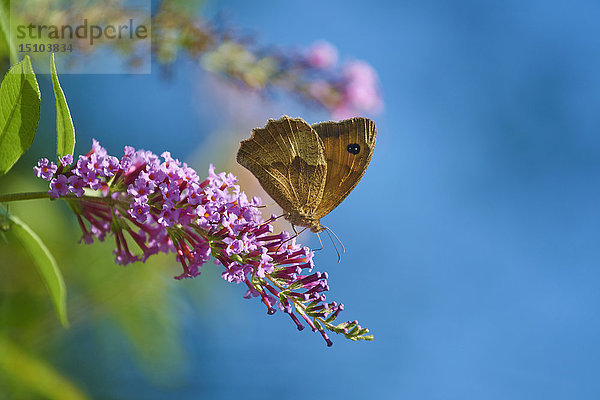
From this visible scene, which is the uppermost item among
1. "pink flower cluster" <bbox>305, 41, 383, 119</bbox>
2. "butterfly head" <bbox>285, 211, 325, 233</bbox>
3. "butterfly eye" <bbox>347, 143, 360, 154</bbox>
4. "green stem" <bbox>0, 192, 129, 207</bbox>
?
"pink flower cluster" <bbox>305, 41, 383, 119</bbox>

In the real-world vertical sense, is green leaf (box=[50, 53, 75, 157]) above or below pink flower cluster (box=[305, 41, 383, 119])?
below

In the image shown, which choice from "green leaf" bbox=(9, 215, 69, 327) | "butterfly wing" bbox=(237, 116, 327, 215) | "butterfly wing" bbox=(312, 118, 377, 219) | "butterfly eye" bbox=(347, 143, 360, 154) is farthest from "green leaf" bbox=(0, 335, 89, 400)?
"butterfly eye" bbox=(347, 143, 360, 154)

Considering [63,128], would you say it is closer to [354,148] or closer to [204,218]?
[204,218]

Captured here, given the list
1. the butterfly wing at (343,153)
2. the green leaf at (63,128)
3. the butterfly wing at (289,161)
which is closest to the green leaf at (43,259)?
the green leaf at (63,128)

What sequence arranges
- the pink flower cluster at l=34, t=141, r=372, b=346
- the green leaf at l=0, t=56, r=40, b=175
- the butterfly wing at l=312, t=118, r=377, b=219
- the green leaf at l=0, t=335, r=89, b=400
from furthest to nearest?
the green leaf at l=0, t=335, r=89, b=400
the butterfly wing at l=312, t=118, r=377, b=219
the pink flower cluster at l=34, t=141, r=372, b=346
the green leaf at l=0, t=56, r=40, b=175

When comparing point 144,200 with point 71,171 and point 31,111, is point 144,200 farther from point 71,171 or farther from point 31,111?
point 31,111

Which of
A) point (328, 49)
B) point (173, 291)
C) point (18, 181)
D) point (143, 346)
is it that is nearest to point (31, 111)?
point (18, 181)

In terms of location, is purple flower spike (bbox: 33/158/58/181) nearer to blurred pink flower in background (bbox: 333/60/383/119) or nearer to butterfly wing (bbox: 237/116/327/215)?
butterfly wing (bbox: 237/116/327/215)
